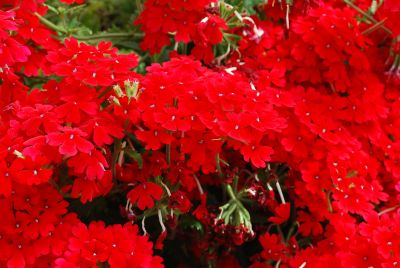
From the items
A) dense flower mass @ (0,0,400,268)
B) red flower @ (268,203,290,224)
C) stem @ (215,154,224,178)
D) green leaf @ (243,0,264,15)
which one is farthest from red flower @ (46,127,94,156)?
green leaf @ (243,0,264,15)

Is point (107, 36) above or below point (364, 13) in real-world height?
below

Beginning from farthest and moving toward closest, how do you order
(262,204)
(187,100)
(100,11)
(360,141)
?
1. (100,11)
2. (360,141)
3. (262,204)
4. (187,100)

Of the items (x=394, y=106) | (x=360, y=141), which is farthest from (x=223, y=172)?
(x=394, y=106)

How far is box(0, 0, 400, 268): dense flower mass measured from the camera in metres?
1.56

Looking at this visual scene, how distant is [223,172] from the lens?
1.83 metres

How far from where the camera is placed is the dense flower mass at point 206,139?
1560 mm

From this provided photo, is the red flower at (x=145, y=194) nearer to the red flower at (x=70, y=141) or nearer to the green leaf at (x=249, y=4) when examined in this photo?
the red flower at (x=70, y=141)

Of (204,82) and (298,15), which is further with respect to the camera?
(298,15)

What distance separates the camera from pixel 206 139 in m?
1.65

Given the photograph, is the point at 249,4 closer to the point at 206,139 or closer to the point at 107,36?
the point at 107,36

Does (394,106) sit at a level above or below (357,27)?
below

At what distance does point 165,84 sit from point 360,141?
681 mm

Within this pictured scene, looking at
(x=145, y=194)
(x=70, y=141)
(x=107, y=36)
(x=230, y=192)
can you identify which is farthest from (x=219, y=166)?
(x=107, y=36)

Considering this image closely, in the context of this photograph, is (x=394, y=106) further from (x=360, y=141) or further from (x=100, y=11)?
(x=100, y=11)
